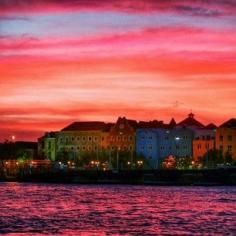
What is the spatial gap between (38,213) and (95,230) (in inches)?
631

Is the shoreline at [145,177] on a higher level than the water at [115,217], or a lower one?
higher

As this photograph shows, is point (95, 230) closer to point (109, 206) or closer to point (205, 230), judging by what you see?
point (205, 230)

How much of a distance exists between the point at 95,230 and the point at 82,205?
29.6 m

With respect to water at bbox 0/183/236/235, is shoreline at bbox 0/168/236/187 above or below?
above

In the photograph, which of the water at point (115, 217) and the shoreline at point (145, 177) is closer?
the water at point (115, 217)

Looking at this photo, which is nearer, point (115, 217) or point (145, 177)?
point (115, 217)

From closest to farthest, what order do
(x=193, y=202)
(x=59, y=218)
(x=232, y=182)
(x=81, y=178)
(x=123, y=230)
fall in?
(x=123, y=230) < (x=59, y=218) < (x=193, y=202) < (x=232, y=182) < (x=81, y=178)

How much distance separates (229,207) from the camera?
86500 mm

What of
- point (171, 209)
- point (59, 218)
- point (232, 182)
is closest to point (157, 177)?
point (232, 182)

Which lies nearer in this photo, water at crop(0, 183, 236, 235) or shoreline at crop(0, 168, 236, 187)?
water at crop(0, 183, 236, 235)

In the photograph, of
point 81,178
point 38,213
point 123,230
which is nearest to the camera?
point 123,230

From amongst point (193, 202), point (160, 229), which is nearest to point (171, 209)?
point (193, 202)

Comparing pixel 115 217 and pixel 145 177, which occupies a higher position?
pixel 145 177

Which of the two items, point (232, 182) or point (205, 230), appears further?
point (232, 182)
